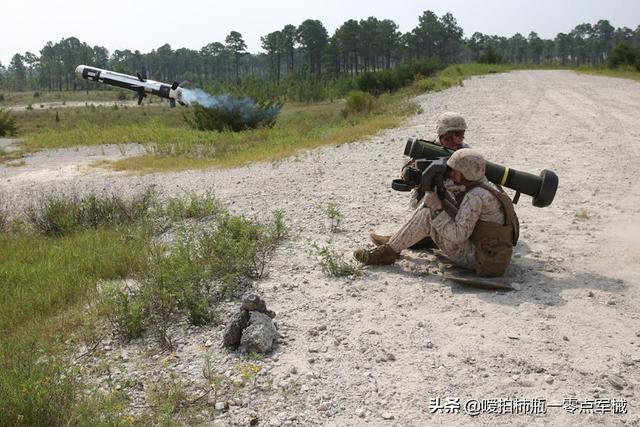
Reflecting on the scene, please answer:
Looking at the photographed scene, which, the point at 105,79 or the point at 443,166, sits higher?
the point at 105,79

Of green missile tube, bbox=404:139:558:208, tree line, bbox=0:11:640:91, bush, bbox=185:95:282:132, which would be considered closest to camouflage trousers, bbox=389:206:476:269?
green missile tube, bbox=404:139:558:208

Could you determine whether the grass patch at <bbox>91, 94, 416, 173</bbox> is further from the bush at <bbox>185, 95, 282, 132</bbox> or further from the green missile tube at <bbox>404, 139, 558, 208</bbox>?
the green missile tube at <bbox>404, 139, 558, 208</bbox>

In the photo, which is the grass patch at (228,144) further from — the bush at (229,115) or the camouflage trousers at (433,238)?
the camouflage trousers at (433,238)

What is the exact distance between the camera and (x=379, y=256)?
545 centimetres

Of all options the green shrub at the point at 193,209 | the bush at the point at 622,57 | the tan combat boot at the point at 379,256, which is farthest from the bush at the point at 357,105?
the bush at the point at 622,57

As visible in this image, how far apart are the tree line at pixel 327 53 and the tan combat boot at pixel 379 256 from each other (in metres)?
48.8

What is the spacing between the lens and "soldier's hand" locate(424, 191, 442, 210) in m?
4.82

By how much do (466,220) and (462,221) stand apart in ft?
0.11

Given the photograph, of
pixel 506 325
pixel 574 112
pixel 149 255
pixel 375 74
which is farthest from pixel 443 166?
pixel 375 74

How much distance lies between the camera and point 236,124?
22172mm

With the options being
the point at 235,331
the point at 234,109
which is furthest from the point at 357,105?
the point at 235,331

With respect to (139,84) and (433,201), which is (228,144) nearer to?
(139,84)

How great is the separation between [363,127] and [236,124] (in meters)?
7.92

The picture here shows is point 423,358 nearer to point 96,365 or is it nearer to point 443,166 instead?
point 443,166
